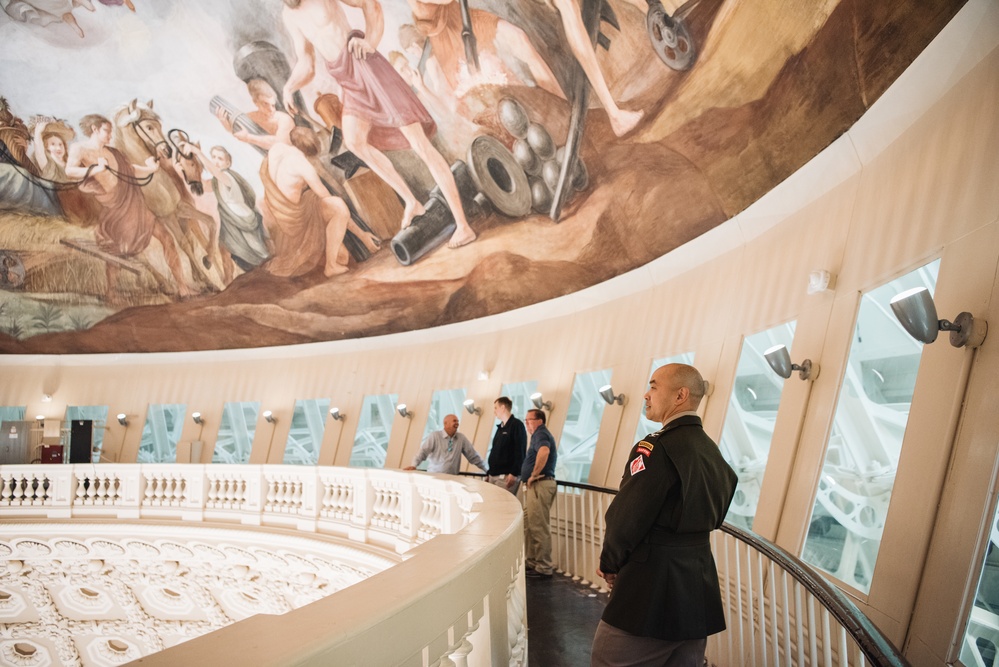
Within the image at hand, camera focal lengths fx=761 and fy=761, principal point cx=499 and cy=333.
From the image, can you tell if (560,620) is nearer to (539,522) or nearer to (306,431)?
(539,522)

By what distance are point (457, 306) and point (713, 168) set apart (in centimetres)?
785

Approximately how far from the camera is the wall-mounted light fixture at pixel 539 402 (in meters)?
12.3

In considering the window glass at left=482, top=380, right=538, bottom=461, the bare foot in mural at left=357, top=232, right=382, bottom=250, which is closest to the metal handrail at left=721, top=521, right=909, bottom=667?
the window glass at left=482, top=380, right=538, bottom=461

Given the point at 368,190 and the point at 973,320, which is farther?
the point at 368,190

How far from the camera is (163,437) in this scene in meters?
20.9

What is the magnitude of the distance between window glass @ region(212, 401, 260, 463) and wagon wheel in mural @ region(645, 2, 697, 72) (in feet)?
48.1

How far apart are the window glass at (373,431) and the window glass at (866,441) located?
12.4 m

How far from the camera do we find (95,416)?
21234 mm

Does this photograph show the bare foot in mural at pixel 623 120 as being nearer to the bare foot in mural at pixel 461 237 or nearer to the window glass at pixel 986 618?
the bare foot in mural at pixel 461 237

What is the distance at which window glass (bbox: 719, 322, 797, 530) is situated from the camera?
7.59 meters

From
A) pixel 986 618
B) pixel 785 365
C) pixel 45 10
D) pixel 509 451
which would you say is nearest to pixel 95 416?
pixel 45 10

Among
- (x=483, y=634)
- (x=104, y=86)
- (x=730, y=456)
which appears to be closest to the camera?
(x=483, y=634)

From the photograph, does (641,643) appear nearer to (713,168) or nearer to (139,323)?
(713,168)

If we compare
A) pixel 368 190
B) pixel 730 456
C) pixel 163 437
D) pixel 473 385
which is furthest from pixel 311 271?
pixel 730 456
